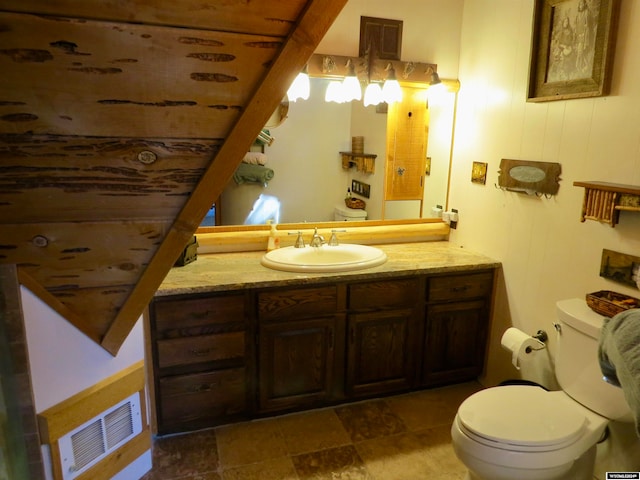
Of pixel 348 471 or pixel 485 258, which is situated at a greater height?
pixel 485 258

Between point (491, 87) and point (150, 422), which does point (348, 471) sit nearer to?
point (150, 422)

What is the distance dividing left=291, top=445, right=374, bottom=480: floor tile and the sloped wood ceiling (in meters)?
1.25

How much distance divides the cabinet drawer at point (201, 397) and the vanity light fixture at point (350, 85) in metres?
1.55

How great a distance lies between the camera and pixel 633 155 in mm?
1748

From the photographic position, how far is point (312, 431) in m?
2.29

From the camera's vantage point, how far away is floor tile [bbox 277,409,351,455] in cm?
219

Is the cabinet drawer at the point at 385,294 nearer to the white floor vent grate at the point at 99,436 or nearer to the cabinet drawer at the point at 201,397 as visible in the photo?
the cabinet drawer at the point at 201,397

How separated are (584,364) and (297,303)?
1.22 m

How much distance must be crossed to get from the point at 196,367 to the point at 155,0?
1.62m

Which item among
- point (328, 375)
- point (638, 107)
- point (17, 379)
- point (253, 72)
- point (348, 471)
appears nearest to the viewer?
point (253, 72)


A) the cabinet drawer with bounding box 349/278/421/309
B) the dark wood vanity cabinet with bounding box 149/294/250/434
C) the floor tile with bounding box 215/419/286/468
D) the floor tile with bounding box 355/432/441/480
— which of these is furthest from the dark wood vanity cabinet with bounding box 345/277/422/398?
the dark wood vanity cabinet with bounding box 149/294/250/434

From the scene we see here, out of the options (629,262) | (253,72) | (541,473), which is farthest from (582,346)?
(253,72)

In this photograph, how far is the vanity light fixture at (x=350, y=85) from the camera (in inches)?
97.7

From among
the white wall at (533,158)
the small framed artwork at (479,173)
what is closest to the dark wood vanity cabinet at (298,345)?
the white wall at (533,158)
